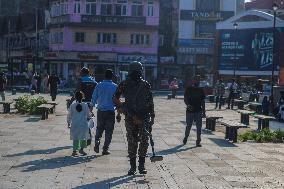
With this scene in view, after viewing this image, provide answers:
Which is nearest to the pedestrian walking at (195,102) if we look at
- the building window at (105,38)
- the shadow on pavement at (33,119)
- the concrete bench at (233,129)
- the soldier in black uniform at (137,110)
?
the concrete bench at (233,129)

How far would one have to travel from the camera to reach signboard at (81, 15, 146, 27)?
52.5 meters

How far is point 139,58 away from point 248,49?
36.3 feet

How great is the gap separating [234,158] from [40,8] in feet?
188

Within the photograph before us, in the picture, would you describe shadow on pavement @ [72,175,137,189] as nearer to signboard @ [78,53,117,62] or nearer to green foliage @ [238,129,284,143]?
green foliage @ [238,129,284,143]

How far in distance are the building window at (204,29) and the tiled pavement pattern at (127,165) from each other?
45398mm


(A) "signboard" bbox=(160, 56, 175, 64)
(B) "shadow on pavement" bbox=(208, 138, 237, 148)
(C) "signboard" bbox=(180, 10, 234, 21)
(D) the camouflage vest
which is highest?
(C) "signboard" bbox=(180, 10, 234, 21)

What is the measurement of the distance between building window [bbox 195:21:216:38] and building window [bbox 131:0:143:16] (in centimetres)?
800

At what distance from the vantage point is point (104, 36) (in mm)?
53094

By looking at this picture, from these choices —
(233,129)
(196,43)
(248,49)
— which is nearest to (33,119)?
(233,129)

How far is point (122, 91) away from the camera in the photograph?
28.7ft

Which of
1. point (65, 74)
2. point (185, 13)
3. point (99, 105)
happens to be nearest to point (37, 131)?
point (99, 105)

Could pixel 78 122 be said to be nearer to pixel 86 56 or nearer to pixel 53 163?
pixel 53 163

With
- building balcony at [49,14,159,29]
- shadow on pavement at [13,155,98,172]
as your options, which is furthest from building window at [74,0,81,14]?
shadow on pavement at [13,155,98,172]

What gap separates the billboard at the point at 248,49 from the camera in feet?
161
